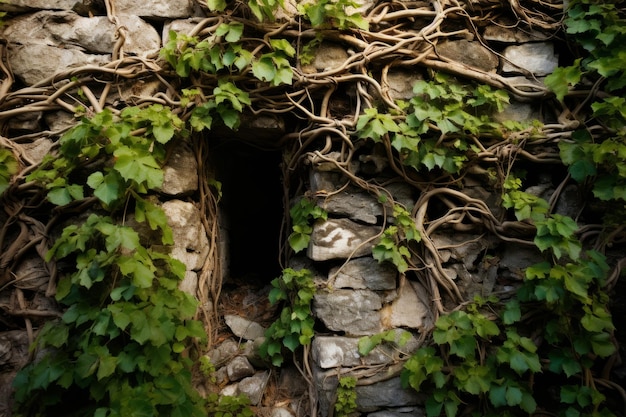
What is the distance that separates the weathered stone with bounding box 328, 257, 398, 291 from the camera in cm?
204

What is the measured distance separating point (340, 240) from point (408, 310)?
1.68 feet

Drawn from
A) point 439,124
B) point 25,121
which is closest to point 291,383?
point 439,124

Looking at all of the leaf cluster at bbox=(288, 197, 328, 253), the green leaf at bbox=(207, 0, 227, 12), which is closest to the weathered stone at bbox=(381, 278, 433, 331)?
the leaf cluster at bbox=(288, 197, 328, 253)

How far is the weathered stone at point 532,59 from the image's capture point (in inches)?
85.7

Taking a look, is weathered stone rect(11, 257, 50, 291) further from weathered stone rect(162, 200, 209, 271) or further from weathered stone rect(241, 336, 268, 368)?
weathered stone rect(241, 336, 268, 368)

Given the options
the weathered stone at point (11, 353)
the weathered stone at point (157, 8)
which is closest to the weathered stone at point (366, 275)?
the weathered stone at point (11, 353)

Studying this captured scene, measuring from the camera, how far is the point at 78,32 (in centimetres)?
216

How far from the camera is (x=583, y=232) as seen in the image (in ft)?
6.34

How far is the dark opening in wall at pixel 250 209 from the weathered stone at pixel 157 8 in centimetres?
81

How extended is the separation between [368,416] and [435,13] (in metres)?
2.15

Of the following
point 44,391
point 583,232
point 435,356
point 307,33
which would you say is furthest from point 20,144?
point 583,232

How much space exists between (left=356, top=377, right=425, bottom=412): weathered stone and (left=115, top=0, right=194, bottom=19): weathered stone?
7.34ft

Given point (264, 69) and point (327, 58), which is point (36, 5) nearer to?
point (264, 69)

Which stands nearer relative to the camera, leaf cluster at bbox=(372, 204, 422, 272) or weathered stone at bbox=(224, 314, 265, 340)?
leaf cluster at bbox=(372, 204, 422, 272)
